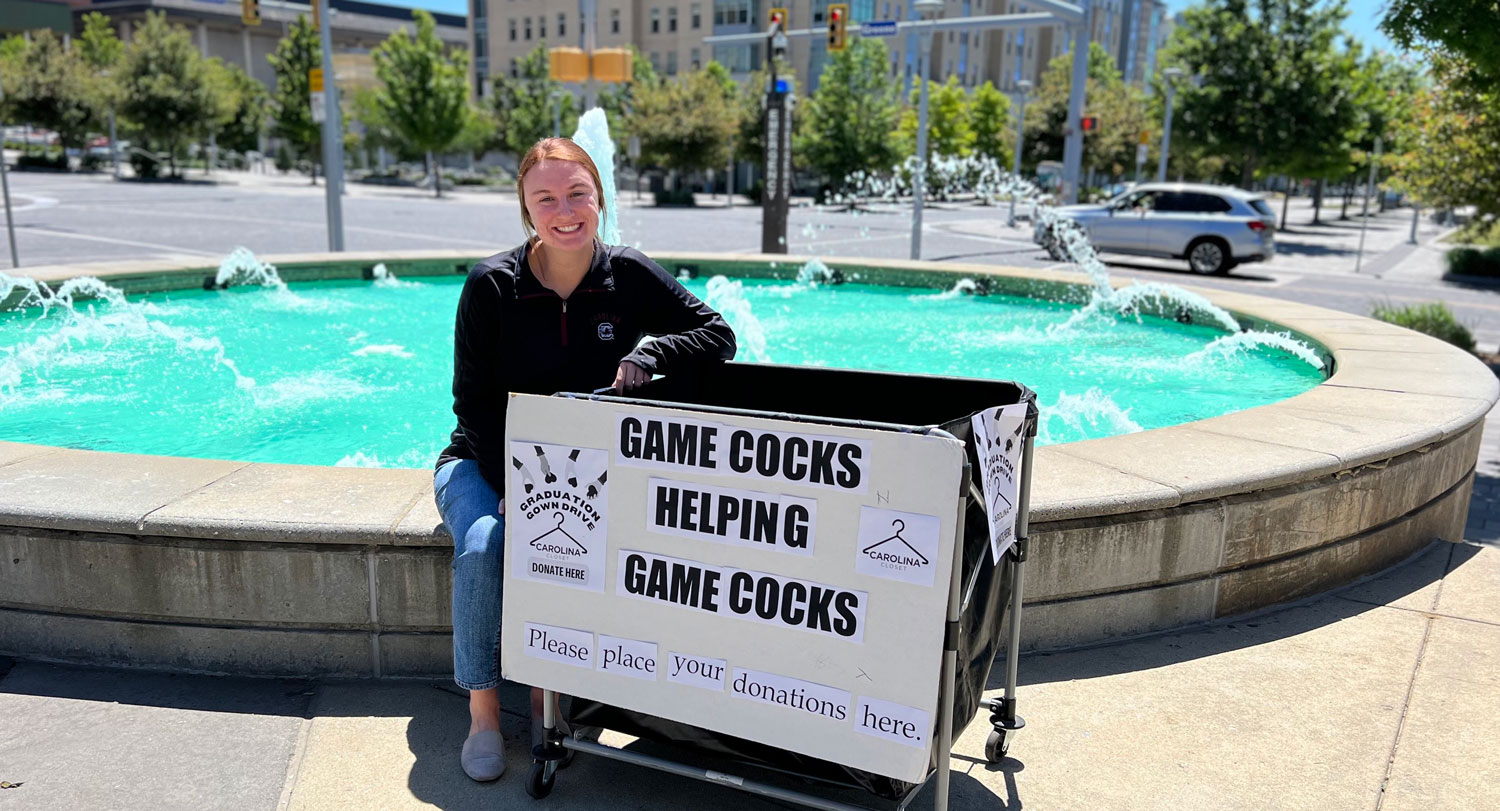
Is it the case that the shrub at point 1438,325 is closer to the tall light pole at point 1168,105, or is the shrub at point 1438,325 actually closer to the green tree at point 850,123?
the tall light pole at point 1168,105

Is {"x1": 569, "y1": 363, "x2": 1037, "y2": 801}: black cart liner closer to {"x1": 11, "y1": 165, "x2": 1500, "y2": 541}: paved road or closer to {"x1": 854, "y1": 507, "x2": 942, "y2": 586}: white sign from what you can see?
{"x1": 854, "y1": 507, "x2": 942, "y2": 586}: white sign

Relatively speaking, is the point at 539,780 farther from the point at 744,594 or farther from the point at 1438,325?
the point at 1438,325

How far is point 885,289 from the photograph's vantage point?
13242 millimetres

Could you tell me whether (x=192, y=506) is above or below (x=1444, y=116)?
below

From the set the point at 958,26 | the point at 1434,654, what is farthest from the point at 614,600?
the point at 958,26

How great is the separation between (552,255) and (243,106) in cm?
7457

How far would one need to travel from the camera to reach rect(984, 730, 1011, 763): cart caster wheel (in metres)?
3.09

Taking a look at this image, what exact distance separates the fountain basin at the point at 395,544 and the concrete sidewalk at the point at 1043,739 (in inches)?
4.9

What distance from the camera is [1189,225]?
21109mm

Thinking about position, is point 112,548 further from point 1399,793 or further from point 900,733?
point 1399,793

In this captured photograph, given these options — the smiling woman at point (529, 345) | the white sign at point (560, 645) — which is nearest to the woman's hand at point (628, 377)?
the smiling woman at point (529, 345)

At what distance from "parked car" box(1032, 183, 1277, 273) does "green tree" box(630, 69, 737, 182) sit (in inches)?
1120

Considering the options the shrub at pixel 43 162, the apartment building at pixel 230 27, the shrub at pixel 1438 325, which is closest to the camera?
the shrub at pixel 1438 325

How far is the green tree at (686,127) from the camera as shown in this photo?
48344 mm
